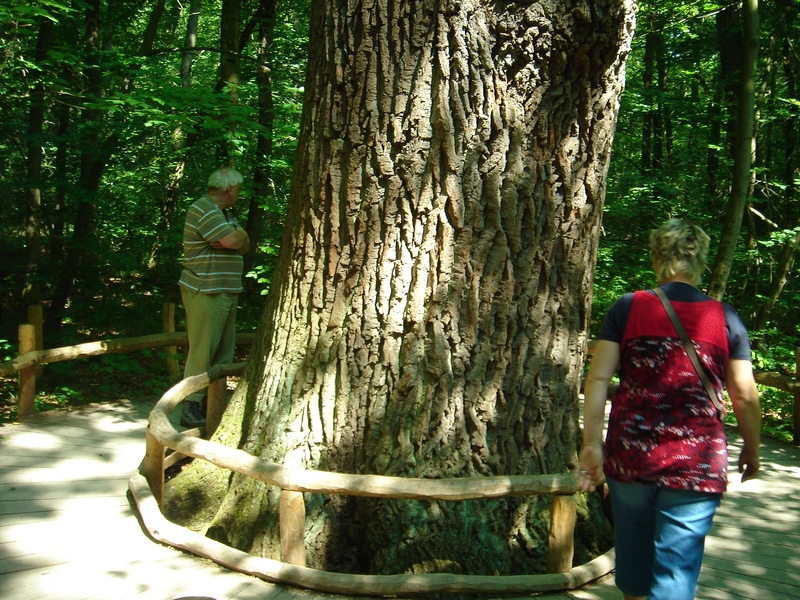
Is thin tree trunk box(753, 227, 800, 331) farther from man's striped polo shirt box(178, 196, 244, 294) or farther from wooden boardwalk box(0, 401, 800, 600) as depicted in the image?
man's striped polo shirt box(178, 196, 244, 294)

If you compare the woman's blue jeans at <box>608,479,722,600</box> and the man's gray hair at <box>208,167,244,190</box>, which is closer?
the woman's blue jeans at <box>608,479,722,600</box>

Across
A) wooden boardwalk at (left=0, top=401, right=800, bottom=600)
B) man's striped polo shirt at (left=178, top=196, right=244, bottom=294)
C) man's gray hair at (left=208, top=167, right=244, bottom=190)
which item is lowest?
wooden boardwalk at (left=0, top=401, right=800, bottom=600)

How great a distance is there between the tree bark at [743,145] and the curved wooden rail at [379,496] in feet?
19.3

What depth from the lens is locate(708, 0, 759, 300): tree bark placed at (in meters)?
8.12

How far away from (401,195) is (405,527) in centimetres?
179

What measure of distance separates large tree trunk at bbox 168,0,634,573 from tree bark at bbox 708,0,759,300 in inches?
204

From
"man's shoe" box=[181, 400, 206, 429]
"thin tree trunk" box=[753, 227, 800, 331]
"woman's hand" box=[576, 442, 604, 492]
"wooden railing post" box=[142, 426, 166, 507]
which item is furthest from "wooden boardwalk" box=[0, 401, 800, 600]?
"thin tree trunk" box=[753, 227, 800, 331]

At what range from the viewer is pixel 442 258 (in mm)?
3674

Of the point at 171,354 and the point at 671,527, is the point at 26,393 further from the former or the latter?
the point at 671,527

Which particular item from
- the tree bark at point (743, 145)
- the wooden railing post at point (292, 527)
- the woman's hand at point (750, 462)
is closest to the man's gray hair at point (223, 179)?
the wooden railing post at point (292, 527)

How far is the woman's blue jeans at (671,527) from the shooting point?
2617 mm

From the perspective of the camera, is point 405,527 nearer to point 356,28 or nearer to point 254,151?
point 356,28

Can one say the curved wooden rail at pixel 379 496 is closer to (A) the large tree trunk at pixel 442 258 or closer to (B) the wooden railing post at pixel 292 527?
(B) the wooden railing post at pixel 292 527

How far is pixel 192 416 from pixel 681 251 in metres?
4.27
